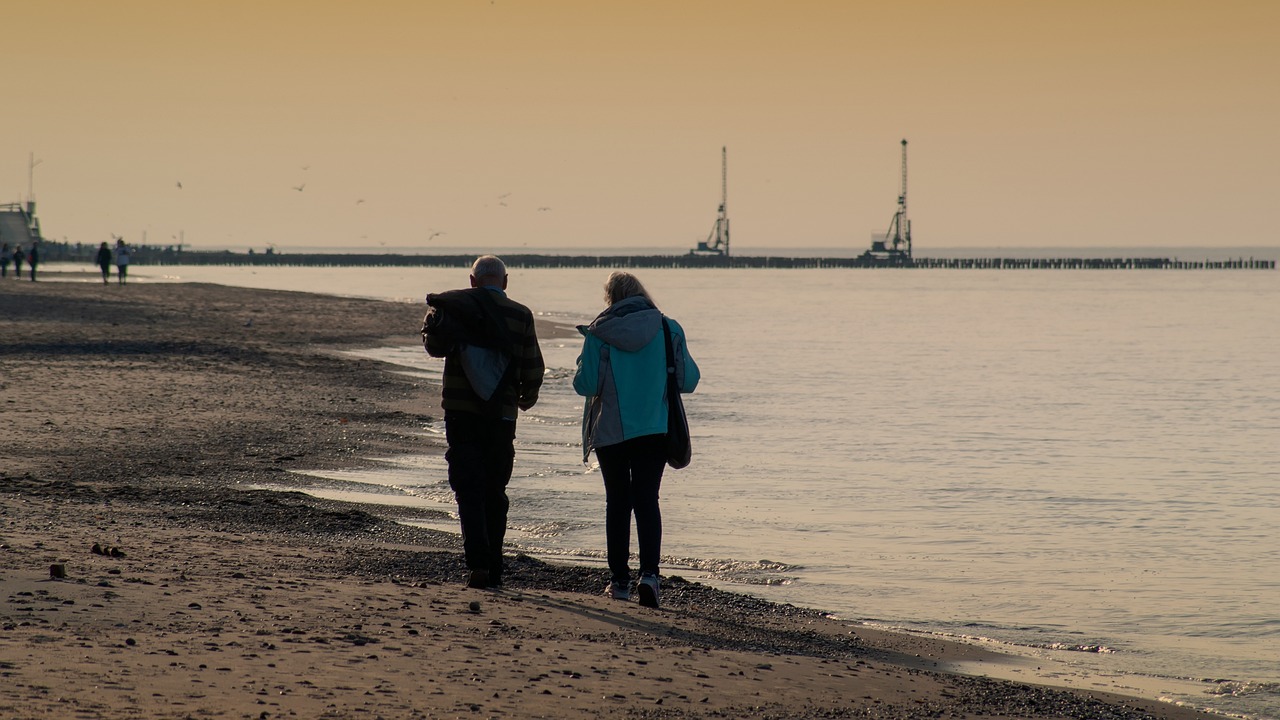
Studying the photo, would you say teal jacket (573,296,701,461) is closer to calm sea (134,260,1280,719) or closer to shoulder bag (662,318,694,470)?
shoulder bag (662,318,694,470)

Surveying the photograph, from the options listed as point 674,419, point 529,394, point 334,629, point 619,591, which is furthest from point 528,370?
point 334,629

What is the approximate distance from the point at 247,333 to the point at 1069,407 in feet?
56.8

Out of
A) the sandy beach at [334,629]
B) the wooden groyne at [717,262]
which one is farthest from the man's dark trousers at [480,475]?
the wooden groyne at [717,262]

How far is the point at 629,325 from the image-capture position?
6957mm

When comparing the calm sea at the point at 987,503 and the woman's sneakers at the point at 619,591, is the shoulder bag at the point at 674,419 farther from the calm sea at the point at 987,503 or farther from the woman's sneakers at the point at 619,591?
the calm sea at the point at 987,503

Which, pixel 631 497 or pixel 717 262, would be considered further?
pixel 717 262

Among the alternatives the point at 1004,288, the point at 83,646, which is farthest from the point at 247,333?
the point at 1004,288

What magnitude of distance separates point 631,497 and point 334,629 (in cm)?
191

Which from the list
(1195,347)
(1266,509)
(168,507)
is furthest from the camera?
(1195,347)

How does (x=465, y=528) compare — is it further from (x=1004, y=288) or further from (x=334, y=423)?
(x=1004, y=288)

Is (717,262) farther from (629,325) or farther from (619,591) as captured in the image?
(629,325)

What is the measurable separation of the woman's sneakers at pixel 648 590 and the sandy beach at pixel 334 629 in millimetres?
110

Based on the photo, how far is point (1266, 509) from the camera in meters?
13.0

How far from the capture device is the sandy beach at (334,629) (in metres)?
4.95
